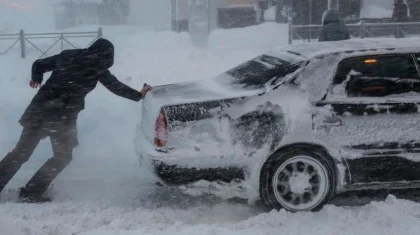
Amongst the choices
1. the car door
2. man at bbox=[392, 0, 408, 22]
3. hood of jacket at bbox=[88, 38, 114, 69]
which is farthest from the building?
the car door

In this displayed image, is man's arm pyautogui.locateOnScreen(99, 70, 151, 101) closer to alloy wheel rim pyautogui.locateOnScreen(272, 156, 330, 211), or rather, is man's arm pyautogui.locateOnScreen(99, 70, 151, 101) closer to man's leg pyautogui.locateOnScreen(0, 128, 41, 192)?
man's leg pyautogui.locateOnScreen(0, 128, 41, 192)

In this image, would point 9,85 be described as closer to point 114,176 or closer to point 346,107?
point 114,176

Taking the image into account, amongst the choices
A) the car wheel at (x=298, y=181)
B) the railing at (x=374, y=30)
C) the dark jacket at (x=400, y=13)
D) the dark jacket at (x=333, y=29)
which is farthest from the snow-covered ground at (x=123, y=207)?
the dark jacket at (x=400, y=13)

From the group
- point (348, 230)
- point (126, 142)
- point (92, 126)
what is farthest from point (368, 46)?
point (92, 126)

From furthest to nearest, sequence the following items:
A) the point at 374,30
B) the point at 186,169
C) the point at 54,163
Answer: the point at 374,30 → the point at 54,163 → the point at 186,169

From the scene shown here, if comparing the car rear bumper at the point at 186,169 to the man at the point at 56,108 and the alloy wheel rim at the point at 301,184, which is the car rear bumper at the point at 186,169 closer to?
the alloy wheel rim at the point at 301,184

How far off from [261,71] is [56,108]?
2.00 metres

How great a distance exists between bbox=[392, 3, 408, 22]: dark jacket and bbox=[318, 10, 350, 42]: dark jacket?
9586 mm

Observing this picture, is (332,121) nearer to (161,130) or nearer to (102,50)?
(161,130)

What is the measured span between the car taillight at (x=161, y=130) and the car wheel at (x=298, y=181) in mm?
891

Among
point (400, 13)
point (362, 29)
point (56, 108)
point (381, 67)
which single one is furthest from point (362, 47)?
point (400, 13)

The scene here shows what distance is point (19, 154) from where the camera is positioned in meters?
5.49

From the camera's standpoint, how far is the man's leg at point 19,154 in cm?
546

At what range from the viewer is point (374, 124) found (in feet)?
16.4
